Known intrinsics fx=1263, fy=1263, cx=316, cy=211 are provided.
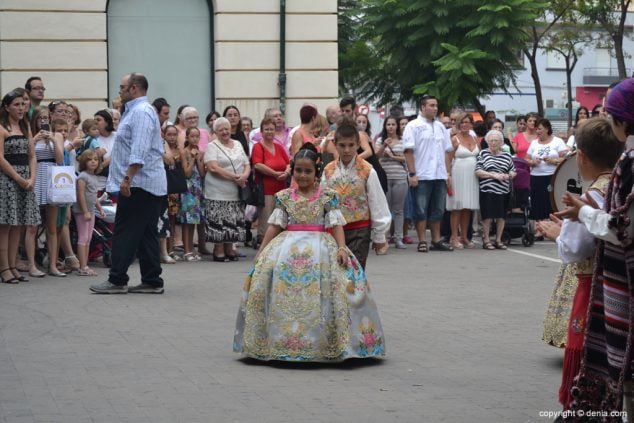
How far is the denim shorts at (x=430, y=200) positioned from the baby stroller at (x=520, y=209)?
122cm

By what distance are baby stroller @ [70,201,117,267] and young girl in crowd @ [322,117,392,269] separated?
18.9 ft

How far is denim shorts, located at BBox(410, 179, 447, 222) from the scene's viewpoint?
18.7m

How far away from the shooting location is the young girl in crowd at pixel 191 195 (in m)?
16.9

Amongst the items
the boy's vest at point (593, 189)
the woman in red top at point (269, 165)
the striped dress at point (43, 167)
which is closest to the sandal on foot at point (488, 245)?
the woman in red top at point (269, 165)

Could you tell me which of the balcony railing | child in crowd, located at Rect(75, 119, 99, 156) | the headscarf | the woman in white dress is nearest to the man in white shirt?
the woman in white dress

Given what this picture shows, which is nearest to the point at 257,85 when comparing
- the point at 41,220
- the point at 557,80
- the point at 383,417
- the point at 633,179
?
the point at 41,220

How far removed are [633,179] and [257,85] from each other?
56.6 feet

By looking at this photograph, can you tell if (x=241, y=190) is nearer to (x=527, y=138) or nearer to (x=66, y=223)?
(x=66, y=223)

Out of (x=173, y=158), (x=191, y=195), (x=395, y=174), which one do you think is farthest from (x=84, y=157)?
(x=395, y=174)

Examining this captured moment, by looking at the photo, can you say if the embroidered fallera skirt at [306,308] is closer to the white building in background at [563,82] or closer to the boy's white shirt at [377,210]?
the boy's white shirt at [377,210]

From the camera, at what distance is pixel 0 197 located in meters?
14.0

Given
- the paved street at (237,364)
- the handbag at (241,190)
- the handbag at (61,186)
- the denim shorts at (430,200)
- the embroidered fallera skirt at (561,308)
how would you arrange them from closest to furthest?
the paved street at (237,364) → the embroidered fallera skirt at (561,308) → the handbag at (61,186) → the handbag at (241,190) → the denim shorts at (430,200)

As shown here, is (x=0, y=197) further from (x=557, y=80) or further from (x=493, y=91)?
(x=557, y=80)

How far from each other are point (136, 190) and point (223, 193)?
3.73m
